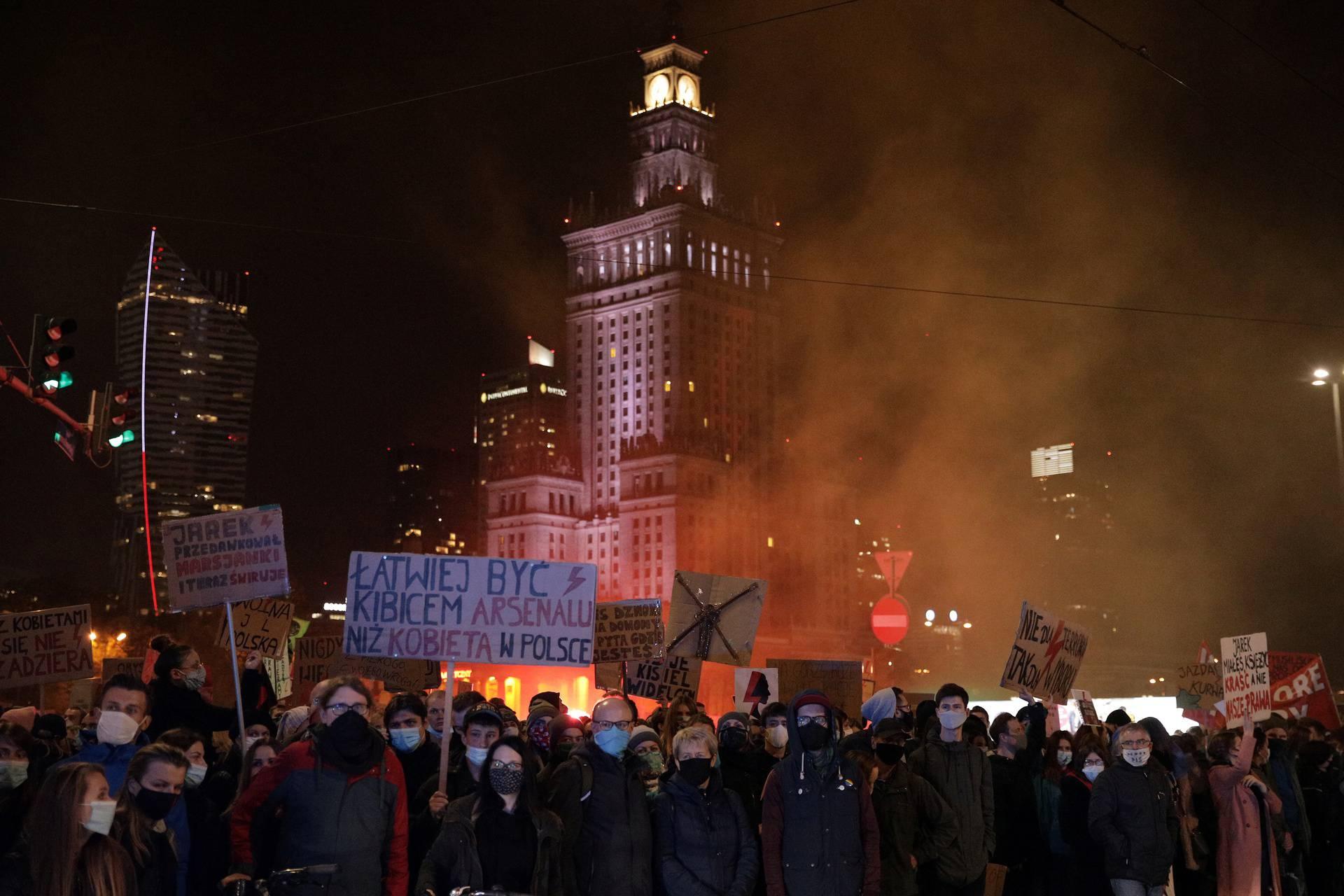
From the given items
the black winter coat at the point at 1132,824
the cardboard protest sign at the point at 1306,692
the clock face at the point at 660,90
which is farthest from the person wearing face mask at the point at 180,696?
the clock face at the point at 660,90

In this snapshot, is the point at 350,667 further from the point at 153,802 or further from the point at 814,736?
the point at 153,802

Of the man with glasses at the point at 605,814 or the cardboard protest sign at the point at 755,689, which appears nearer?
the man with glasses at the point at 605,814

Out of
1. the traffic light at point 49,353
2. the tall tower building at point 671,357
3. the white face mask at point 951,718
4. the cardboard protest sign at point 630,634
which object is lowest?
the white face mask at point 951,718

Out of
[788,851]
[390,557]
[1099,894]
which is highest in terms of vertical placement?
[390,557]

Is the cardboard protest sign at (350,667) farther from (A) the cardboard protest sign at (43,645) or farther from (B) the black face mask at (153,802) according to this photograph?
(B) the black face mask at (153,802)

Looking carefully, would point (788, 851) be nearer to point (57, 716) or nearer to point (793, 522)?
point (57, 716)

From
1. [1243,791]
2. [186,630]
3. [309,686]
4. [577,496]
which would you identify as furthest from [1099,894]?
[577,496]

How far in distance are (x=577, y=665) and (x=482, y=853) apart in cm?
275

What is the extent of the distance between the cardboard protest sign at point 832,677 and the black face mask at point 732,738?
992cm

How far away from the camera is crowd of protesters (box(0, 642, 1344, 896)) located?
6484mm

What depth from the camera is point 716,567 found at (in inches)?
3629

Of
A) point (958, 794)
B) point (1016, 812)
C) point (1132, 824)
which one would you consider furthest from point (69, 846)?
point (1016, 812)

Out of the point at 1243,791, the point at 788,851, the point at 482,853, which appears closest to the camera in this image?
the point at 482,853

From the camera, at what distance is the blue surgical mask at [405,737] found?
335 inches
